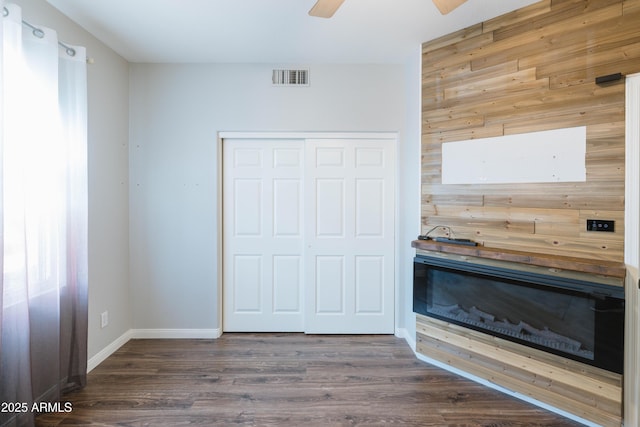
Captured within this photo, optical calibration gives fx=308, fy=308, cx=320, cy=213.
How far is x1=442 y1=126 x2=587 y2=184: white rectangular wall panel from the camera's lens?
204cm

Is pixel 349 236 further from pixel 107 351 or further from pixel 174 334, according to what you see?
pixel 107 351

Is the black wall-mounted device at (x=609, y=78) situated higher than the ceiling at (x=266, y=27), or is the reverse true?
the ceiling at (x=266, y=27)

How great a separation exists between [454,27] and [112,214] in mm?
3361

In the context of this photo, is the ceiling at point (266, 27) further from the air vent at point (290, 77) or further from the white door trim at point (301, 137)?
the white door trim at point (301, 137)

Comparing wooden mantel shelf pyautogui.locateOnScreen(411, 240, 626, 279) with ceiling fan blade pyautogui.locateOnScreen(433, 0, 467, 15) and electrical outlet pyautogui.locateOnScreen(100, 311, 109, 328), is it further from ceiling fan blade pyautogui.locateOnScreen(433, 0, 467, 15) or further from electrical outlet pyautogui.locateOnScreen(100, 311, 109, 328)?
electrical outlet pyautogui.locateOnScreen(100, 311, 109, 328)

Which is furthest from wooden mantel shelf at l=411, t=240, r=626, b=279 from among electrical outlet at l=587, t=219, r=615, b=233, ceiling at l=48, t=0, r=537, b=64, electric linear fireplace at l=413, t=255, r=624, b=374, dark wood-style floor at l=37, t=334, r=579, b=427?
ceiling at l=48, t=0, r=537, b=64

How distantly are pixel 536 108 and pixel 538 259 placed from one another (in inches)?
41.8

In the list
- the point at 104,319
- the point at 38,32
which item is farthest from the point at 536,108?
the point at 104,319

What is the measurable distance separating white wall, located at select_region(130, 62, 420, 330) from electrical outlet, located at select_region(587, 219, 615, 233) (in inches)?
54.9

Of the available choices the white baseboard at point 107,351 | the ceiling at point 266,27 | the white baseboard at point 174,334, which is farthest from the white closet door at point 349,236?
the white baseboard at point 107,351

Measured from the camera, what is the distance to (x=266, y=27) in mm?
2432

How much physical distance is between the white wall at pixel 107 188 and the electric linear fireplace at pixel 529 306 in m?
2.75

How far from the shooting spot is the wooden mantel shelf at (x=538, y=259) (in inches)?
A: 71.8

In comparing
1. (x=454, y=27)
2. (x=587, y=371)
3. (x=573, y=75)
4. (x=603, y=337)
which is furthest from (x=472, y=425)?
(x=454, y=27)
